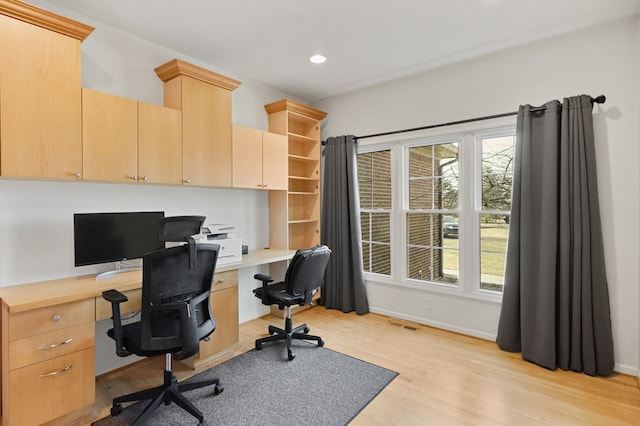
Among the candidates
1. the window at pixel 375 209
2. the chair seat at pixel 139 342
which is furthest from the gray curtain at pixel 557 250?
the chair seat at pixel 139 342

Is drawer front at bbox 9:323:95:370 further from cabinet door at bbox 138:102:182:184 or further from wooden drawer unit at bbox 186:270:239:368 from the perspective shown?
cabinet door at bbox 138:102:182:184

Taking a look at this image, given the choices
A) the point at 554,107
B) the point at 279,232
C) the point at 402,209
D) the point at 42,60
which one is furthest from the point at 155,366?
the point at 554,107

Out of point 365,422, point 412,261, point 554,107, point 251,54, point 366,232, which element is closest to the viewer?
point 365,422

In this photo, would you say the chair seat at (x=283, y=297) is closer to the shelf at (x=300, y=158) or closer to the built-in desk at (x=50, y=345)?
the built-in desk at (x=50, y=345)

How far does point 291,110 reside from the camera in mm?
4004

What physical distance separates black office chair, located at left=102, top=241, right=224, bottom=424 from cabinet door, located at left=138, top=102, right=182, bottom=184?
98 centimetres

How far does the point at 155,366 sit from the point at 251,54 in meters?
2.98

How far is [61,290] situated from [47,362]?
42 cm

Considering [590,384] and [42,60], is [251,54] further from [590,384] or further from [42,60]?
[590,384]

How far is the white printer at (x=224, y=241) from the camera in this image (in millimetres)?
2982

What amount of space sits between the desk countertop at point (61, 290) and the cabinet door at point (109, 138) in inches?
28.8

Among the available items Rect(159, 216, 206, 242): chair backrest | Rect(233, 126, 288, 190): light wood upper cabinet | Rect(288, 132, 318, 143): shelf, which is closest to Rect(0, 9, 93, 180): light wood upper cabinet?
Rect(159, 216, 206, 242): chair backrest

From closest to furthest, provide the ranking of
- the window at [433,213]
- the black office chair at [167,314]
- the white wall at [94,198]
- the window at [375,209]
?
the black office chair at [167,314], the white wall at [94,198], the window at [433,213], the window at [375,209]

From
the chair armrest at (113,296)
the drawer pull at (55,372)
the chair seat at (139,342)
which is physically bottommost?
the drawer pull at (55,372)
